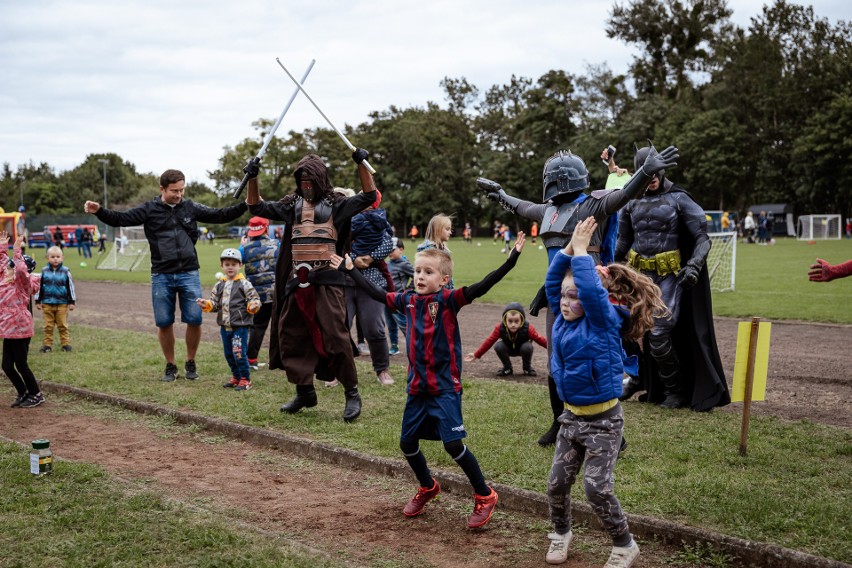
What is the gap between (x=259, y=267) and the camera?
34.0 ft

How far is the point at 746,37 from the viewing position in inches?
2611

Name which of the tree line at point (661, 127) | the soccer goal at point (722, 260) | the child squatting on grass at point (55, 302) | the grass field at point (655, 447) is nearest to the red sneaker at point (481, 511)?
the grass field at point (655, 447)

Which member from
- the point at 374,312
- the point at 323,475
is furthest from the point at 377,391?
the point at 323,475

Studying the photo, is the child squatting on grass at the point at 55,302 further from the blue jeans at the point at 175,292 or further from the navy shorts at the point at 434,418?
the navy shorts at the point at 434,418

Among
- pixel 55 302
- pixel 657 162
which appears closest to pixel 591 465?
pixel 657 162

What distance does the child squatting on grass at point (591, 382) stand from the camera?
14.1 feet

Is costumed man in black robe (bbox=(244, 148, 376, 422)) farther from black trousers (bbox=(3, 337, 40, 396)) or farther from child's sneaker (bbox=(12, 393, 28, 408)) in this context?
child's sneaker (bbox=(12, 393, 28, 408))

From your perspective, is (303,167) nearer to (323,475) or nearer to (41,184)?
(323,475)

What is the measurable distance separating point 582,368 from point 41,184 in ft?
390

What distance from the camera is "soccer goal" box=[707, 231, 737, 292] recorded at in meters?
20.2

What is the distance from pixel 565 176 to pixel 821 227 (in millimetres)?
49611

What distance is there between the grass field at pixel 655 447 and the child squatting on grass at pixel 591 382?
698 millimetres

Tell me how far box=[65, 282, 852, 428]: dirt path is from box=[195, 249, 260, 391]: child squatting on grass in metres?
2.52

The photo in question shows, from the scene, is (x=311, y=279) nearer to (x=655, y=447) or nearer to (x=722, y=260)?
(x=655, y=447)
